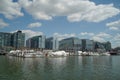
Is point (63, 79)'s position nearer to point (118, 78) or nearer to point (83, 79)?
point (83, 79)

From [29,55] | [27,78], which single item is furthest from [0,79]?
[29,55]

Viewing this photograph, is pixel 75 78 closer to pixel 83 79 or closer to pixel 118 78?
pixel 83 79

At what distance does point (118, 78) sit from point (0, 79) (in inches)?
1130

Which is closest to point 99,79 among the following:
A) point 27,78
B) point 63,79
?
point 63,79

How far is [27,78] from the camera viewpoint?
144 feet

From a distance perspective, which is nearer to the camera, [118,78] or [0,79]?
[0,79]

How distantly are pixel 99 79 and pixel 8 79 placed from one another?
21.8 m

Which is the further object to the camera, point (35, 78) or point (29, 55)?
point (29, 55)

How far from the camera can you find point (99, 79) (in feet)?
145

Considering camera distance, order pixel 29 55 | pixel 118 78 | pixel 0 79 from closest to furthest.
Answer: pixel 0 79, pixel 118 78, pixel 29 55

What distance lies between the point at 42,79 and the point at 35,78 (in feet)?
7.63

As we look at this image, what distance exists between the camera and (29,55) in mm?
163250

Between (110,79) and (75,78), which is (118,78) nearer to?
(110,79)

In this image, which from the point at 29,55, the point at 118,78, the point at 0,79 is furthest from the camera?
the point at 29,55
